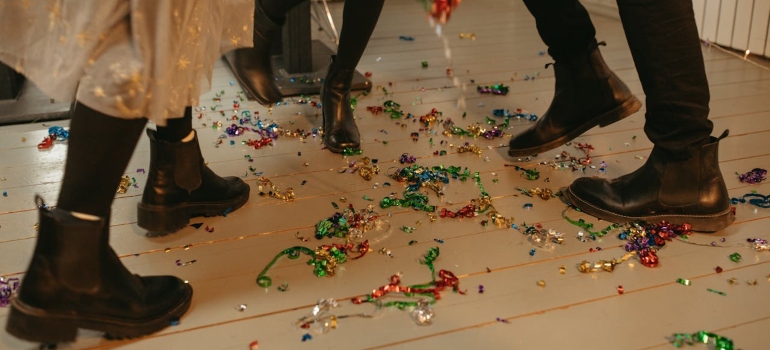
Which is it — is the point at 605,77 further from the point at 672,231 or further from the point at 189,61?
the point at 189,61

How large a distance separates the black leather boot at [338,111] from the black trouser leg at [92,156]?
34.0 inches

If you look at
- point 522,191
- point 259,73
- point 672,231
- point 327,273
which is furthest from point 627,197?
point 259,73

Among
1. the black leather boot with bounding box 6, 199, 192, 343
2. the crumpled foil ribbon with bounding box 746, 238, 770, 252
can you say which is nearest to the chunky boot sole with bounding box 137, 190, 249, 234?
the black leather boot with bounding box 6, 199, 192, 343

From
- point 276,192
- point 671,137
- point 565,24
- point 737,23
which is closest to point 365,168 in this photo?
point 276,192

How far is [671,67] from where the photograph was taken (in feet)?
4.39

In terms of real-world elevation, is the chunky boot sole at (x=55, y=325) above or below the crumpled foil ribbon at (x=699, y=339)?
above

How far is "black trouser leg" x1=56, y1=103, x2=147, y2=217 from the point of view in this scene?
100cm

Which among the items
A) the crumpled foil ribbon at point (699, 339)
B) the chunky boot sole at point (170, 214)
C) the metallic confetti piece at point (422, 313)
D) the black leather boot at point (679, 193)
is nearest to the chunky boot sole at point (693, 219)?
the black leather boot at point (679, 193)

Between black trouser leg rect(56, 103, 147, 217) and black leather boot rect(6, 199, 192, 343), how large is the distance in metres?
0.03

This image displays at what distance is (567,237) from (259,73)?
80 centimetres

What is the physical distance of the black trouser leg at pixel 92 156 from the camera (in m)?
1.00

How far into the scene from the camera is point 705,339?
1.11 m

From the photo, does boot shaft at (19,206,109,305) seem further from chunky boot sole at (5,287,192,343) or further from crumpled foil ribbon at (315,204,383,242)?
crumpled foil ribbon at (315,204,383,242)

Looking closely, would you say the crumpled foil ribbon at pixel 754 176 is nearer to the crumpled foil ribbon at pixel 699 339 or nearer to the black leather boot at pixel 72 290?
the crumpled foil ribbon at pixel 699 339
